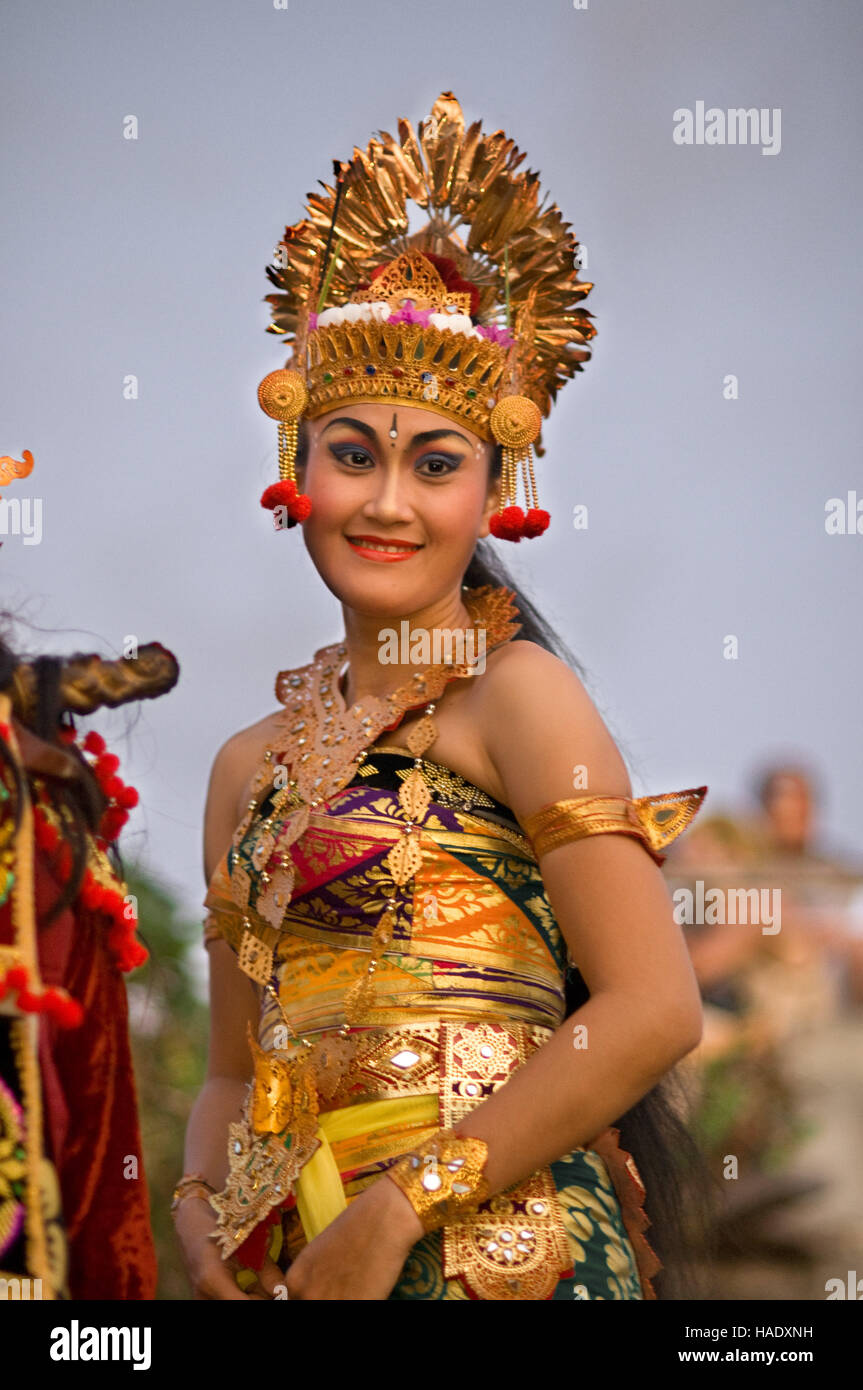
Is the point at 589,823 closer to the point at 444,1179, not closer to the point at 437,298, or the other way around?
the point at 444,1179

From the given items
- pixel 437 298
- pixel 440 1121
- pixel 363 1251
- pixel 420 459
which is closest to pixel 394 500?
pixel 420 459

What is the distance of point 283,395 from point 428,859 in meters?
0.77

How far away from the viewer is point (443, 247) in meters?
2.64

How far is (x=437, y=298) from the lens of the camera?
2512 millimetres

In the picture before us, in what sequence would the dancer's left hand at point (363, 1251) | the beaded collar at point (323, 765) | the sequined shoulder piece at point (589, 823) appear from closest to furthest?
the dancer's left hand at point (363, 1251) < the sequined shoulder piece at point (589, 823) < the beaded collar at point (323, 765)

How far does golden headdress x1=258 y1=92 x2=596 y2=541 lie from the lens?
244 cm

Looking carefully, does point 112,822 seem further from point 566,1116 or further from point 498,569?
point 498,569

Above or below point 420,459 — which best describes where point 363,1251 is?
below

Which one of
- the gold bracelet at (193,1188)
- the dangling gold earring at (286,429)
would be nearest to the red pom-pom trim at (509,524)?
the dangling gold earring at (286,429)

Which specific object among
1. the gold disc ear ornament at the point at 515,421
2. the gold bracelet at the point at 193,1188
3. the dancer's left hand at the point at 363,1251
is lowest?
the dancer's left hand at the point at 363,1251

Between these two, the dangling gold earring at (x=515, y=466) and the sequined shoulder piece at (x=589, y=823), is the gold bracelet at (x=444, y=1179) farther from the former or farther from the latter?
the dangling gold earring at (x=515, y=466)

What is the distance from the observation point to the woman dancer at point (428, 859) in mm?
2053

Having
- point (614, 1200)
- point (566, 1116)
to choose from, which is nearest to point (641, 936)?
point (566, 1116)
